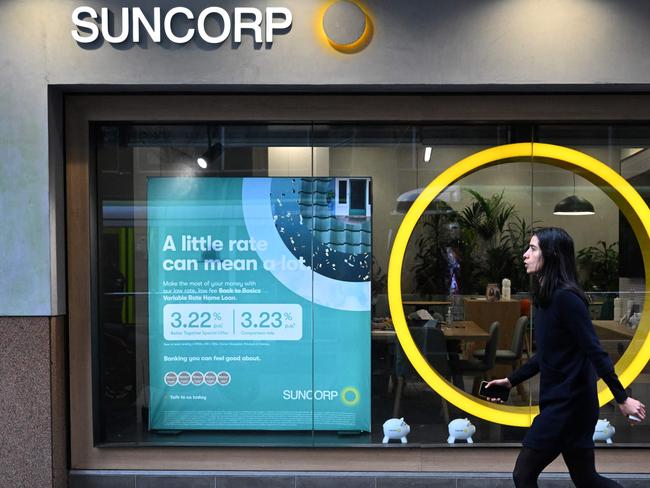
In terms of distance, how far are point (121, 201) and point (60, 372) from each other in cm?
139

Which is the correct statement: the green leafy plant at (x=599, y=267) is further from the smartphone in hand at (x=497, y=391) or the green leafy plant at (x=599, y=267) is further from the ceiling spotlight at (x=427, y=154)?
the smartphone in hand at (x=497, y=391)

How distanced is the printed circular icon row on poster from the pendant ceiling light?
311 cm

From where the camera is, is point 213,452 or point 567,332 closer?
point 567,332

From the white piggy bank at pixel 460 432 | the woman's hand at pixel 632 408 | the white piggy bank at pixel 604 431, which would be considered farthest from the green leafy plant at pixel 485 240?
the woman's hand at pixel 632 408

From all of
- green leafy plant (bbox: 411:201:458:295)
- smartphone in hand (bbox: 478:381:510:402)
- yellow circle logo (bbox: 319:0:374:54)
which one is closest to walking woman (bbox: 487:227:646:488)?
smartphone in hand (bbox: 478:381:510:402)

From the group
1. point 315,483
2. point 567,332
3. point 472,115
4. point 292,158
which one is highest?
point 472,115

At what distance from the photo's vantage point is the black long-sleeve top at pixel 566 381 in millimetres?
3168

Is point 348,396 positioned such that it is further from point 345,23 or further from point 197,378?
point 345,23

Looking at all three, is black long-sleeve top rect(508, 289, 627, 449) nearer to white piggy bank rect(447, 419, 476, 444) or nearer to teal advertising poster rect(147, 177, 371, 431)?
white piggy bank rect(447, 419, 476, 444)

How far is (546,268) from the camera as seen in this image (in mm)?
3281

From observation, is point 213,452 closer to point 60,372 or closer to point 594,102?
point 60,372

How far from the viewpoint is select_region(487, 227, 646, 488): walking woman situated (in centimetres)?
316

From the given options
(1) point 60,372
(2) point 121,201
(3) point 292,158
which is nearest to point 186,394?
(1) point 60,372

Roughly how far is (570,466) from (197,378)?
2.90 metres
